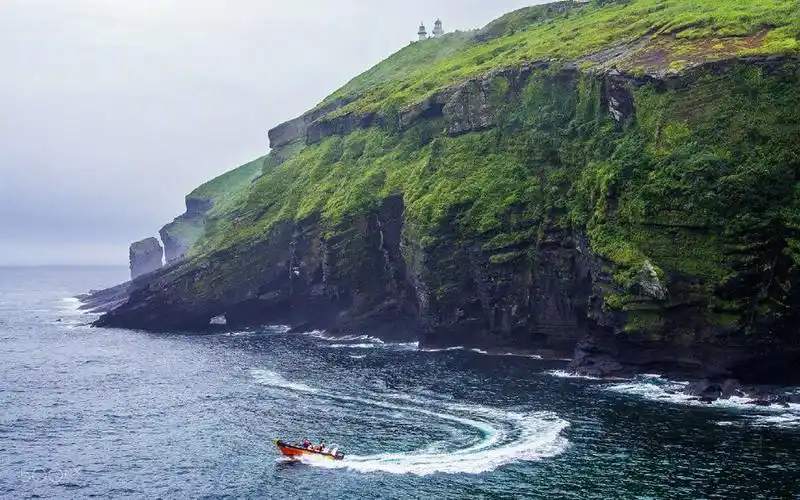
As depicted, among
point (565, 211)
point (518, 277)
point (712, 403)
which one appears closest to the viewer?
point (712, 403)

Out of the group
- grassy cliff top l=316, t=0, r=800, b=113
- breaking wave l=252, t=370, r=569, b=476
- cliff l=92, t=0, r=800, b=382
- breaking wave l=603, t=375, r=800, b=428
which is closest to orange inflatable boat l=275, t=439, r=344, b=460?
breaking wave l=252, t=370, r=569, b=476

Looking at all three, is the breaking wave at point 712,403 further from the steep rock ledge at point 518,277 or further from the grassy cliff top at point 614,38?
the grassy cliff top at point 614,38

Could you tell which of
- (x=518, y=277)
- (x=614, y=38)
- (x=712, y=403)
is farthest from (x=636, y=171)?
(x=614, y=38)

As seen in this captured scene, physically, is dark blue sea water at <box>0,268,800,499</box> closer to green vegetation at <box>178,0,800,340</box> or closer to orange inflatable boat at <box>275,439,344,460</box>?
orange inflatable boat at <box>275,439,344,460</box>

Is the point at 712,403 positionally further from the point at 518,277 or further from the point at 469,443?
the point at 518,277

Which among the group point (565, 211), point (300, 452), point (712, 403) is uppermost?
point (565, 211)

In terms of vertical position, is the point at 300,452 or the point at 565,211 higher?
the point at 565,211
